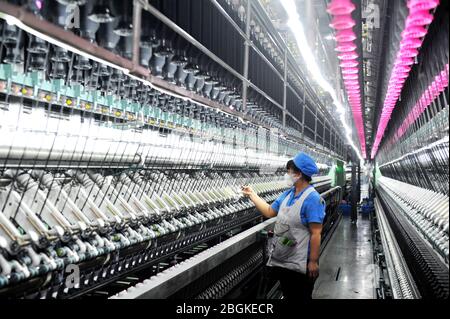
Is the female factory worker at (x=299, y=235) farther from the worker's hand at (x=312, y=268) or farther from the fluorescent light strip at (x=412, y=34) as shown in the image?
the fluorescent light strip at (x=412, y=34)

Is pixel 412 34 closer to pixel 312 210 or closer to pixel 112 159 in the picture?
pixel 312 210

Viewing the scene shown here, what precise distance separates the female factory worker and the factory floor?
3078mm

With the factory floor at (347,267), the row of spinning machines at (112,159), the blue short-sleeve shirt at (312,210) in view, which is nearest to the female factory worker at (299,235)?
the blue short-sleeve shirt at (312,210)

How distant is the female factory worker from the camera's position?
3830mm

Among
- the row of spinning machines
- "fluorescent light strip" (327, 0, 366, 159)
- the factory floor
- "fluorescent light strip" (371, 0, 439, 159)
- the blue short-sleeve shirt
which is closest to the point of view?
"fluorescent light strip" (371, 0, 439, 159)

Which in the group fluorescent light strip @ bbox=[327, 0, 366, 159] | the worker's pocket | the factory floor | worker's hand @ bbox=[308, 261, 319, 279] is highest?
fluorescent light strip @ bbox=[327, 0, 366, 159]

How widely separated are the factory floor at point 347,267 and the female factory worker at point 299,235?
308cm

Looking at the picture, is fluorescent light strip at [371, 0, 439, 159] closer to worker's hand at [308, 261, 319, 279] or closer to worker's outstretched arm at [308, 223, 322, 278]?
worker's outstretched arm at [308, 223, 322, 278]

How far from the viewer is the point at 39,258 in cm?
248

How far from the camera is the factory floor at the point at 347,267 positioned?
7016 millimetres

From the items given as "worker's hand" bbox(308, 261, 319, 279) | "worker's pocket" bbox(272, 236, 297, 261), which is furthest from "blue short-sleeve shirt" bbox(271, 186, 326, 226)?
"worker's hand" bbox(308, 261, 319, 279)
